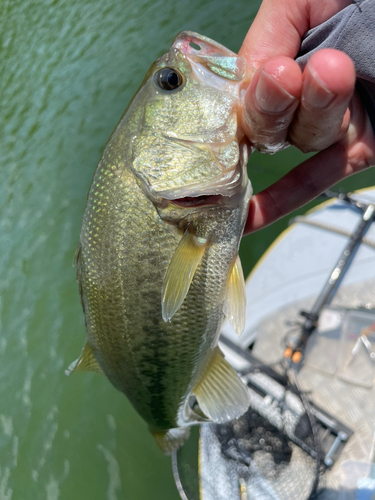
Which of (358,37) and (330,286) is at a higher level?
(358,37)

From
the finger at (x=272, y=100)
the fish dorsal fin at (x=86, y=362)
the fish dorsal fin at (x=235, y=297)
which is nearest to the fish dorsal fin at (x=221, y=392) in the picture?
the fish dorsal fin at (x=235, y=297)

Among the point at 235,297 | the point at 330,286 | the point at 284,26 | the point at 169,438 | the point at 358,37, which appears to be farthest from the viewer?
the point at 330,286

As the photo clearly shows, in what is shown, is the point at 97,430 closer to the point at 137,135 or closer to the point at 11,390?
the point at 11,390

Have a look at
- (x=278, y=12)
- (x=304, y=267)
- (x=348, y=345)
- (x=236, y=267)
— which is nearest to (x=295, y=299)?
(x=304, y=267)

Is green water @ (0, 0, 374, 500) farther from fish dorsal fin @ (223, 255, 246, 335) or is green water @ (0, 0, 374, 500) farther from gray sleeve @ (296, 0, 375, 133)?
gray sleeve @ (296, 0, 375, 133)

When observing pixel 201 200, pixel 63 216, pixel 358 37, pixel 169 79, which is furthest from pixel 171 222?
pixel 63 216

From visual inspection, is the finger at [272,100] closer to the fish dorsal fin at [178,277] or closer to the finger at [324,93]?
the finger at [324,93]

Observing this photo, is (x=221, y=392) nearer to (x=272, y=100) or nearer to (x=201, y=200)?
(x=201, y=200)
